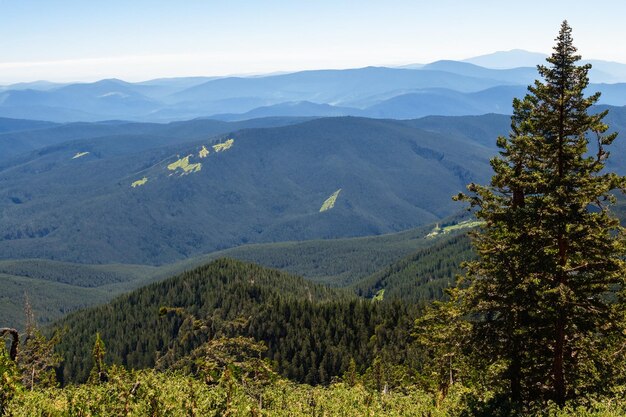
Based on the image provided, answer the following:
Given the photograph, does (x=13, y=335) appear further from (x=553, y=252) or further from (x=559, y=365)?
(x=559, y=365)

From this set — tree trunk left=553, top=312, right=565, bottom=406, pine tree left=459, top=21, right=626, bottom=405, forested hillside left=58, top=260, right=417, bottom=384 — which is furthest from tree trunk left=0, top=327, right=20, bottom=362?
forested hillside left=58, top=260, right=417, bottom=384

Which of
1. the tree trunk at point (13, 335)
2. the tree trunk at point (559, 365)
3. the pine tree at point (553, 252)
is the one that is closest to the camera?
the tree trunk at point (13, 335)

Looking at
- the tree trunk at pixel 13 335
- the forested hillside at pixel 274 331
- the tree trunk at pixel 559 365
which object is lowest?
the forested hillside at pixel 274 331

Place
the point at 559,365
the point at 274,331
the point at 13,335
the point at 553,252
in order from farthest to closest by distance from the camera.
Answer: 1. the point at 274,331
2. the point at 559,365
3. the point at 553,252
4. the point at 13,335

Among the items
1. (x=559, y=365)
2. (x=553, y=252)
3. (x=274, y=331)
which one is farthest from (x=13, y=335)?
(x=274, y=331)

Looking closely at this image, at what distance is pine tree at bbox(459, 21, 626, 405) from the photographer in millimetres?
28156

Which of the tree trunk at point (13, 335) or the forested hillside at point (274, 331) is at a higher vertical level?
the tree trunk at point (13, 335)

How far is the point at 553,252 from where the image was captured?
26.9 metres

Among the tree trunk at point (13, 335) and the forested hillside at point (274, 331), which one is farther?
the forested hillside at point (274, 331)

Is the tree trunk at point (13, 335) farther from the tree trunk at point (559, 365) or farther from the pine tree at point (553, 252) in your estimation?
the tree trunk at point (559, 365)

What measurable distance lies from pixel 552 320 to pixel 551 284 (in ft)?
6.05

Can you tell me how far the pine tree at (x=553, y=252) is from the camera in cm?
2816

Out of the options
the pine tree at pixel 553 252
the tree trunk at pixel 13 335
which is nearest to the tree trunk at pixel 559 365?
the pine tree at pixel 553 252

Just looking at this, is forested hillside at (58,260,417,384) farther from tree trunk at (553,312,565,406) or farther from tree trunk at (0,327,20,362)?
tree trunk at (0,327,20,362)
